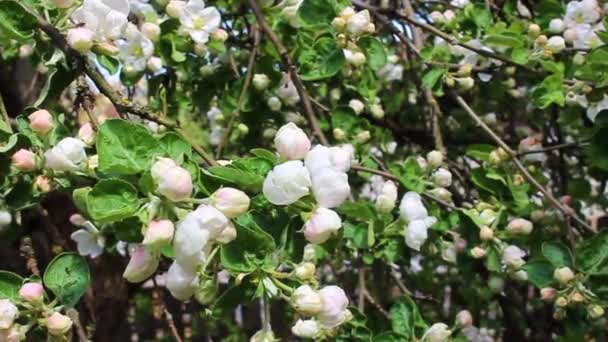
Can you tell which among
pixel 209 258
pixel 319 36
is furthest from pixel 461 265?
pixel 209 258

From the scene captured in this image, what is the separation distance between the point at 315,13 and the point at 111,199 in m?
0.75

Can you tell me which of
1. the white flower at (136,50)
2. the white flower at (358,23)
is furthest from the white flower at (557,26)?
the white flower at (136,50)

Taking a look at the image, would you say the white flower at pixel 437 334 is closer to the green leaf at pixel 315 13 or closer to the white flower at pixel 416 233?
the white flower at pixel 416 233

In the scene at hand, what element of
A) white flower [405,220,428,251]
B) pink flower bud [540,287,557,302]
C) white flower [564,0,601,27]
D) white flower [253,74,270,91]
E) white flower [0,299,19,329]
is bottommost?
pink flower bud [540,287,557,302]

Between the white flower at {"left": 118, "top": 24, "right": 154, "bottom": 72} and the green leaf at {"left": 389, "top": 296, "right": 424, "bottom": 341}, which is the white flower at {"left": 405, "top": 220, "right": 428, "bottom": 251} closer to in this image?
the green leaf at {"left": 389, "top": 296, "right": 424, "bottom": 341}

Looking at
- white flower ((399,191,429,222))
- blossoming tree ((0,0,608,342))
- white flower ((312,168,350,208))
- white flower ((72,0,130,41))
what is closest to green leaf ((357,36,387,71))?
blossoming tree ((0,0,608,342))

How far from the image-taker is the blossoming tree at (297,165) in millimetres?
821

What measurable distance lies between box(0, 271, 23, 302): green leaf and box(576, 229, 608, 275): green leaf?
0.89 meters

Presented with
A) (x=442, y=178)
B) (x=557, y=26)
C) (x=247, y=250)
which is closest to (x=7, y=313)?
(x=247, y=250)

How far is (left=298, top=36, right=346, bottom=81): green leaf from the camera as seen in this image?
1.40 m

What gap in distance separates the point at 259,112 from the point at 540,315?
118 cm

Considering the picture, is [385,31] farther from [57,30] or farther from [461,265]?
[57,30]

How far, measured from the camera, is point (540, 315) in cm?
236

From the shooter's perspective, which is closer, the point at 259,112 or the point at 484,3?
the point at 484,3
